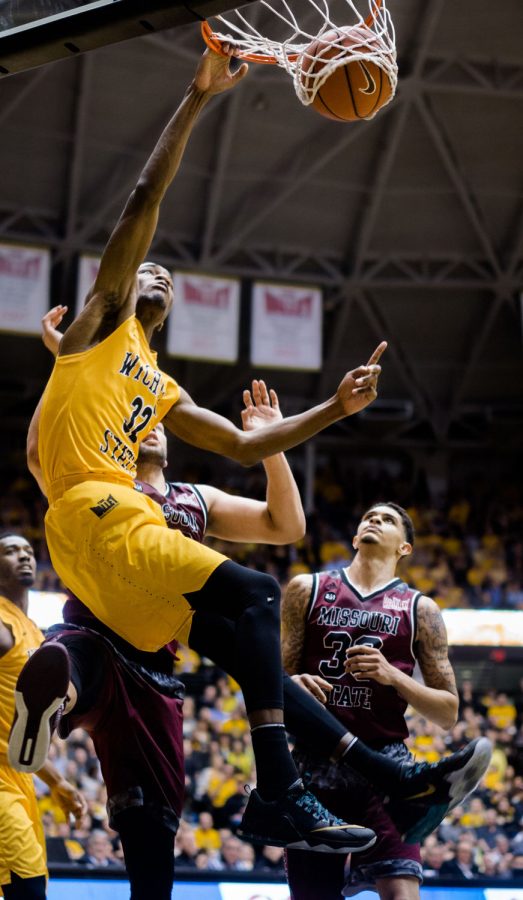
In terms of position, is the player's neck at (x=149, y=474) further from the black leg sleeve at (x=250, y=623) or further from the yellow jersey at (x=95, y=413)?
the black leg sleeve at (x=250, y=623)

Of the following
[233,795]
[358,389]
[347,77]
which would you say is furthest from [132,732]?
[233,795]

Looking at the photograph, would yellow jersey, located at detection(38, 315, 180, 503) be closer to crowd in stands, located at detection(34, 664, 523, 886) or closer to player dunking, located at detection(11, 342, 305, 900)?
player dunking, located at detection(11, 342, 305, 900)

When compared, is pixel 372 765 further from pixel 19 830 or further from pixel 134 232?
pixel 134 232

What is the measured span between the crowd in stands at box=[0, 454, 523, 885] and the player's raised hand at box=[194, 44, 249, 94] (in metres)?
6.33

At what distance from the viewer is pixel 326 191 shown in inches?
730

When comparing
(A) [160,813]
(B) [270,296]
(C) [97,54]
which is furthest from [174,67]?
(A) [160,813]

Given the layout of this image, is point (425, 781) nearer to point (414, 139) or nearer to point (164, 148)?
point (164, 148)

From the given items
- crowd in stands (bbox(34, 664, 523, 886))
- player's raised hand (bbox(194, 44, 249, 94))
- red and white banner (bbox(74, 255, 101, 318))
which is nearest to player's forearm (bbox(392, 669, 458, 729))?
player's raised hand (bbox(194, 44, 249, 94))

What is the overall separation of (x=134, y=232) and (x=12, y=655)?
2.85m

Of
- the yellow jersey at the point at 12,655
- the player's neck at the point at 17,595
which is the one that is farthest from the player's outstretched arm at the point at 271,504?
the player's neck at the point at 17,595

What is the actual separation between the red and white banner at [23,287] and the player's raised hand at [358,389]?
12.5m

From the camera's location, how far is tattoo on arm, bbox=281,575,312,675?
5.43 m

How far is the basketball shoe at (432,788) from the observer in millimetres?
4355

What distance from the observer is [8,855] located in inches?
208
